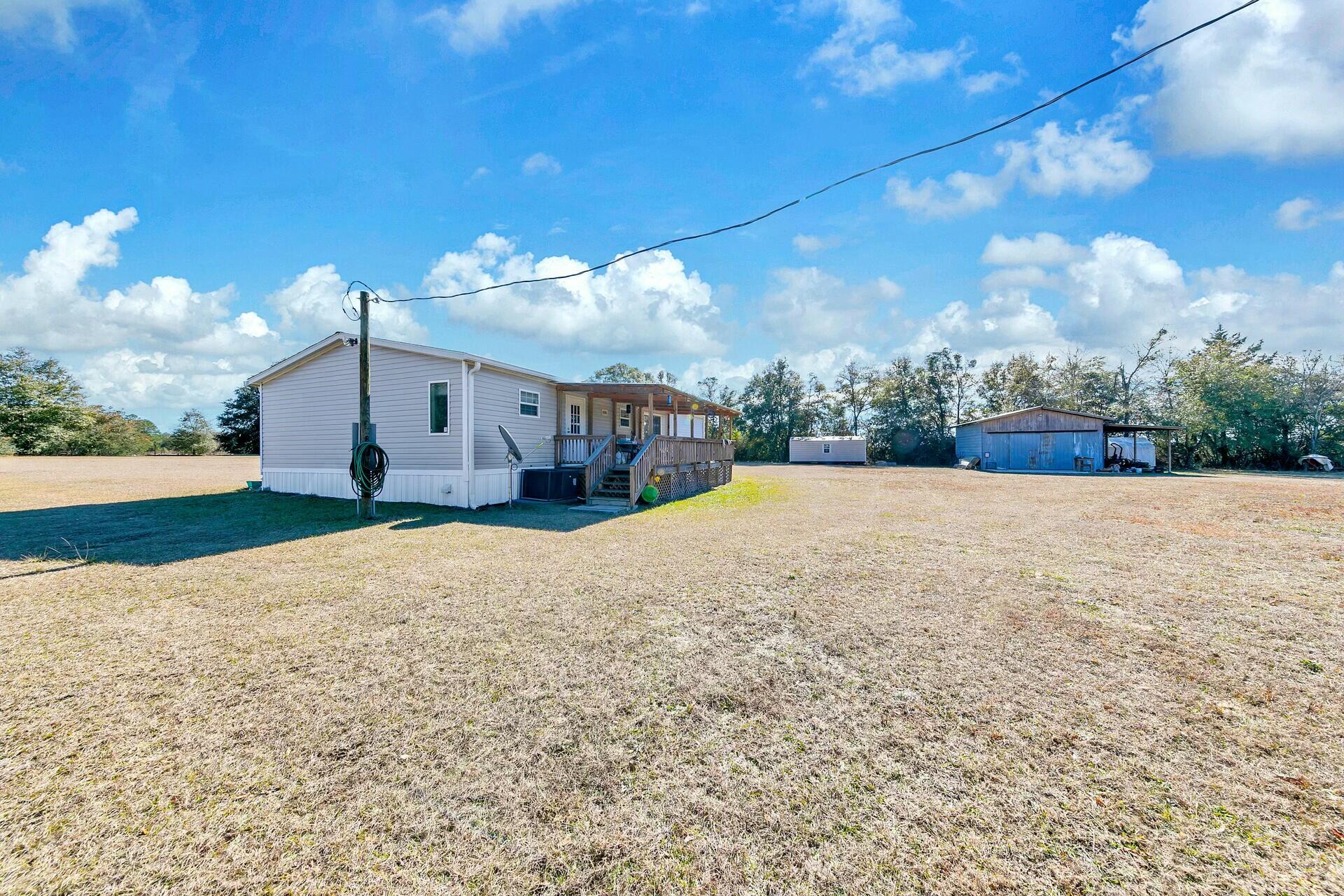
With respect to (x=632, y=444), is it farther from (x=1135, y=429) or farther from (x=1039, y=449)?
(x=1135, y=429)

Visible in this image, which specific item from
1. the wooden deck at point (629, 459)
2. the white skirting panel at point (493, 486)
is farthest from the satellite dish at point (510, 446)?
the wooden deck at point (629, 459)

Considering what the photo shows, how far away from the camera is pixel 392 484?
507 inches

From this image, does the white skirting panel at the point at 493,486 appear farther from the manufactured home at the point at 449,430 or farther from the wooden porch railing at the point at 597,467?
the wooden porch railing at the point at 597,467

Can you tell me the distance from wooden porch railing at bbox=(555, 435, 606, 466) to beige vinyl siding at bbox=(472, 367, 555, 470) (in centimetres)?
A: 28

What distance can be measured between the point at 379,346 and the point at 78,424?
39726mm

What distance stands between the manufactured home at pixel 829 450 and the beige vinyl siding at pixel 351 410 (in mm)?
32754

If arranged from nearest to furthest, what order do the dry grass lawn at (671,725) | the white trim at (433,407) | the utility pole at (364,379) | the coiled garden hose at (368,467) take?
1. the dry grass lawn at (671,725)
2. the coiled garden hose at (368,467)
3. the utility pole at (364,379)
4. the white trim at (433,407)

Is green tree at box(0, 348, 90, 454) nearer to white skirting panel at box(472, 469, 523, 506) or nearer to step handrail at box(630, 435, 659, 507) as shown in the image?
white skirting panel at box(472, 469, 523, 506)

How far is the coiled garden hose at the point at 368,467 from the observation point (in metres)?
10.3

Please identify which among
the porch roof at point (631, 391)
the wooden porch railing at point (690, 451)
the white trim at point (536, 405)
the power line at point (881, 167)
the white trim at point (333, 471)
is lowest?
the white trim at point (333, 471)

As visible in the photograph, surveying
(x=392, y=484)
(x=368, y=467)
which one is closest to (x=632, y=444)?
(x=392, y=484)

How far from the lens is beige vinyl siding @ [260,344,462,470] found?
1208 centimetres

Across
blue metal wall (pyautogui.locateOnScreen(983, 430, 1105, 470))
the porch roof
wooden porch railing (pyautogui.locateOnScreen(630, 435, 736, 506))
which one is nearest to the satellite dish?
the porch roof

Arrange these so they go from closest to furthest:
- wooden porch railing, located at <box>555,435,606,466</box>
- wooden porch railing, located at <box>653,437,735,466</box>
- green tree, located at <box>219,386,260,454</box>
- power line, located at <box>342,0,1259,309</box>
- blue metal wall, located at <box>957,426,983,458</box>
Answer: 1. power line, located at <box>342,0,1259,309</box>
2. wooden porch railing, located at <box>653,437,735,466</box>
3. wooden porch railing, located at <box>555,435,606,466</box>
4. blue metal wall, located at <box>957,426,983,458</box>
5. green tree, located at <box>219,386,260,454</box>
